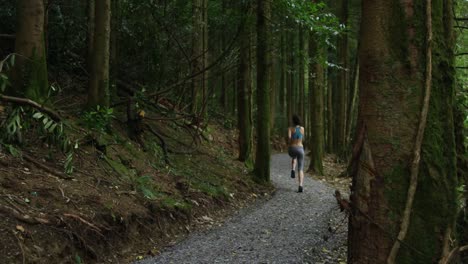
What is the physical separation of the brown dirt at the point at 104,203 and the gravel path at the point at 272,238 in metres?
0.51

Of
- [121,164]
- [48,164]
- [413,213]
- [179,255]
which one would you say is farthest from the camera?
[121,164]

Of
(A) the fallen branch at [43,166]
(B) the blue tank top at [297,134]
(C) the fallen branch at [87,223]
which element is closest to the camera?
(C) the fallen branch at [87,223]

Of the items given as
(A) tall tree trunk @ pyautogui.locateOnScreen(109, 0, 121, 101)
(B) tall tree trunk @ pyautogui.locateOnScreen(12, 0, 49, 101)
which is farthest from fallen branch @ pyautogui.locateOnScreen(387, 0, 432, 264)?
(A) tall tree trunk @ pyautogui.locateOnScreen(109, 0, 121, 101)

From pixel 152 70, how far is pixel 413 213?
1252 cm

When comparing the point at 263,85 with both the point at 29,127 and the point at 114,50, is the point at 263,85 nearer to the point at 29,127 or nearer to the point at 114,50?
the point at 114,50

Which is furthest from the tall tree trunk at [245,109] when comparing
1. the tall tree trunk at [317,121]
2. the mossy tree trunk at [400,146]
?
the mossy tree trunk at [400,146]

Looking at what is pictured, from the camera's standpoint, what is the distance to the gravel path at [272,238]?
5859mm

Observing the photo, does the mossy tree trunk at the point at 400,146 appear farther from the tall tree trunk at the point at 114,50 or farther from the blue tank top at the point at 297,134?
the tall tree trunk at the point at 114,50

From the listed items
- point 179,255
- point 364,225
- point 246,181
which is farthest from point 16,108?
point 246,181

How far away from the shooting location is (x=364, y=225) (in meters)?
2.31

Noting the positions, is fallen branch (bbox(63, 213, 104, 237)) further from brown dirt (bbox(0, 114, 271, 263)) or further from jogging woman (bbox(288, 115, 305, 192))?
jogging woman (bbox(288, 115, 305, 192))

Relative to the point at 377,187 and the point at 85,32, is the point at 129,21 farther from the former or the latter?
the point at 377,187

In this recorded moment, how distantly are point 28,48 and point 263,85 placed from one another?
256 inches

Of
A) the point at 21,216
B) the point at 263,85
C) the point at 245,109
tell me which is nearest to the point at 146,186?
the point at 21,216
